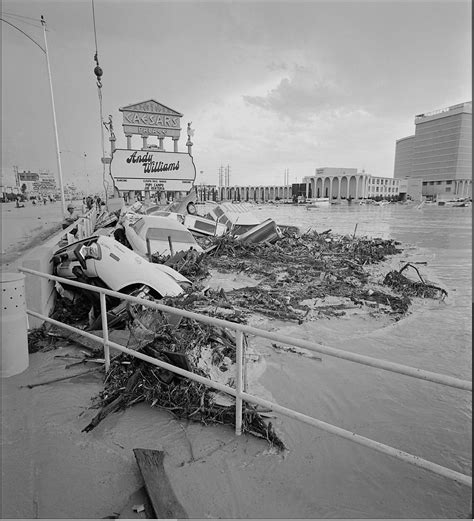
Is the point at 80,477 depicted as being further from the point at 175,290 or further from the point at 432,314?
the point at 432,314

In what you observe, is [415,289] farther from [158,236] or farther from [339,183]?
[339,183]

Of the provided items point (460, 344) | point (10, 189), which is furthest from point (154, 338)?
point (10, 189)

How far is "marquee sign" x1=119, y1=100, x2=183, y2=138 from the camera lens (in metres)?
19.3

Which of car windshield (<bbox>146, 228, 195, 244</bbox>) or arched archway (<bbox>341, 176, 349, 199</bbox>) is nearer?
car windshield (<bbox>146, 228, 195, 244</bbox>)

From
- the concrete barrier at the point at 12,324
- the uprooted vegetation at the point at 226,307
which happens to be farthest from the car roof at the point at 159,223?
the concrete barrier at the point at 12,324

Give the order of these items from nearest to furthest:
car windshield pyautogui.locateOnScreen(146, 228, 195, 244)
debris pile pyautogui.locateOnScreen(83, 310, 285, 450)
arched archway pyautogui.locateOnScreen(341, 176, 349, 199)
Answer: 1. debris pile pyautogui.locateOnScreen(83, 310, 285, 450)
2. car windshield pyautogui.locateOnScreen(146, 228, 195, 244)
3. arched archway pyautogui.locateOnScreen(341, 176, 349, 199)

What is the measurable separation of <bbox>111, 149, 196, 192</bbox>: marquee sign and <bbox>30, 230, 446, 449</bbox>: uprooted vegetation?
352 cm

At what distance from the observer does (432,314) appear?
8.88 m

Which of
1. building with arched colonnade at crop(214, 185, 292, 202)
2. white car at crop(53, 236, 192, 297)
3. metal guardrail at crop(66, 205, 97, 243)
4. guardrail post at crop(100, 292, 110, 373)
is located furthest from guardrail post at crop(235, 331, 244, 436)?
building with arched colonnade at crop(214, 185, 292, 202)

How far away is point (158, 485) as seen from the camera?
2.65 m

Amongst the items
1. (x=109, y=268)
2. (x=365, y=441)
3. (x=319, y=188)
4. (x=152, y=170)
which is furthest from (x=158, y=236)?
(x=319, y=188)

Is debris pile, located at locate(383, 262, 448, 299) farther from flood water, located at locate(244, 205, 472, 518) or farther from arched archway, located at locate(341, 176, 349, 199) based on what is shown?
arched archway, located at locate(341, 176, 349, 199)

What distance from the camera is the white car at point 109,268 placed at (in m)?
6.40

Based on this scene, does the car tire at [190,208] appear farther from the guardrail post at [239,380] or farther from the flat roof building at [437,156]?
the flat roof building at [437,156]
